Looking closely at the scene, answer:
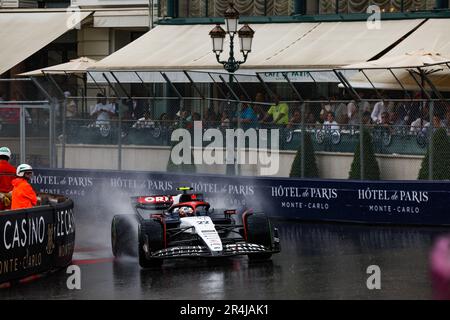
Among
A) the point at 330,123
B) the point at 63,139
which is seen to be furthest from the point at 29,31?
the point at 330,123

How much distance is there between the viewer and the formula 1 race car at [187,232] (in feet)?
57.4

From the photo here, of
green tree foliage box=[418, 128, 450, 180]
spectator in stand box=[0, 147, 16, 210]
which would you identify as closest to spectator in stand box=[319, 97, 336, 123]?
green tree foliage box=[418, 128, 450, 180]

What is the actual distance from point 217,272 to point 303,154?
28.2 feet

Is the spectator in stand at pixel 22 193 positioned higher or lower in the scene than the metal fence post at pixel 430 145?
lower

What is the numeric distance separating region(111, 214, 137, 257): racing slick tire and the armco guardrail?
1.23 metres

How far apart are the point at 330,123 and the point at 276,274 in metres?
8.82

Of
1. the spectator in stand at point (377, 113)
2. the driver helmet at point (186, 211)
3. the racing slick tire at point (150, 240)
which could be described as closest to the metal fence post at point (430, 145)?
the spectator in stand at point (377, 113)

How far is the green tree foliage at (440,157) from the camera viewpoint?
2328 cm

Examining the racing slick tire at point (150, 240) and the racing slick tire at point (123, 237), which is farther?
the racing slick tire at point (123, 237)

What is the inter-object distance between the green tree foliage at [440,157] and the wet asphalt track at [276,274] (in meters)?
1.76

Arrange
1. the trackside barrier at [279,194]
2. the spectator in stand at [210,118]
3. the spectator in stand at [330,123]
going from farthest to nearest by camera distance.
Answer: the spectator in stand at [210,118]
the spectator in stand at [330,123]
the trackside barrier at [279,194]

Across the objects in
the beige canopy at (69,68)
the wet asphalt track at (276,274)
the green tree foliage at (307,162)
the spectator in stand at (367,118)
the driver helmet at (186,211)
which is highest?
the beige canopy at (69,68)

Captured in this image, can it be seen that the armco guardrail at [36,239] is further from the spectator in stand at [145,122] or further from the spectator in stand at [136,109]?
the spectator in stand at [136,109]

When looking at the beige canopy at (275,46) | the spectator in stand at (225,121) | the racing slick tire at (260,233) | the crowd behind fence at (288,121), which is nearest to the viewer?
the racing slick tire at (260,233)
